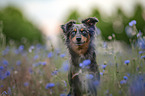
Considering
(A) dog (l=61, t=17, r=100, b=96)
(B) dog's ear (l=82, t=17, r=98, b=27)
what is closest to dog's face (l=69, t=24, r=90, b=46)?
(A) dog (l=61, t=17, r=100, b=96)

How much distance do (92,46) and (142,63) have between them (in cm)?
97

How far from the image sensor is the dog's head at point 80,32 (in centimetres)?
332

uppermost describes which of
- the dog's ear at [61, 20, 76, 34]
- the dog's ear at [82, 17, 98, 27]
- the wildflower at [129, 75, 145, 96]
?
the dog's ear at [82, 17, 98, 27]

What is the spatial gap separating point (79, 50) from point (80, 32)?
33 centimetres

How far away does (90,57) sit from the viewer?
3424 mm

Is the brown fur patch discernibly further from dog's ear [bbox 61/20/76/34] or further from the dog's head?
dog's ear [bbox 61/20/76/34]

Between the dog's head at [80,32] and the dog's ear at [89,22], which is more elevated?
the dog's ear at [89,22]

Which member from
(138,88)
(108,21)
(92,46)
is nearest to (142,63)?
(138,88)

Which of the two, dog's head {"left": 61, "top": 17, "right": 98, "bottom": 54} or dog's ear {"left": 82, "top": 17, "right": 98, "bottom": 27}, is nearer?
dog's head {"left": 61, "top": 17, "right": 98, "bottom": 54}

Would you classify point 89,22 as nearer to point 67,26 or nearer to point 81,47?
point 67,26

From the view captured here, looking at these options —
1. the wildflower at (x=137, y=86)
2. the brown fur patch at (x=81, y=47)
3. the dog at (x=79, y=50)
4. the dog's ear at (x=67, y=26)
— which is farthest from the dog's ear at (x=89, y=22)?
the wildflower at (x=137, y=86)

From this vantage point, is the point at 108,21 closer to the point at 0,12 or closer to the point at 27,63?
the point at 0,12

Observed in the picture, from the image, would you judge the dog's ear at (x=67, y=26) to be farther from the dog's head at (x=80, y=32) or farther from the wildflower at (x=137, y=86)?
the wildflower at (x=137, y=86)

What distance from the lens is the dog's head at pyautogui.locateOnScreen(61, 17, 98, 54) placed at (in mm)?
3320
